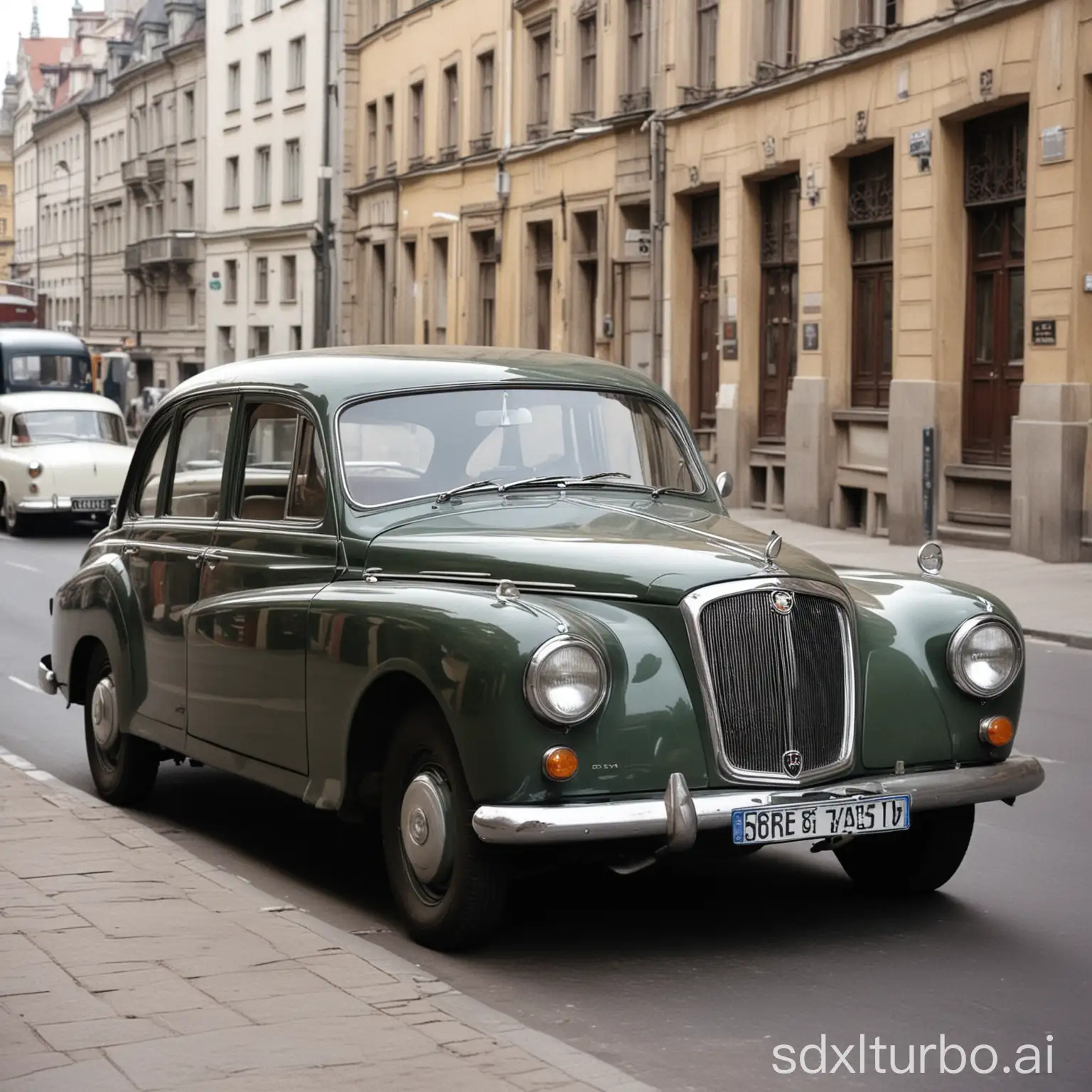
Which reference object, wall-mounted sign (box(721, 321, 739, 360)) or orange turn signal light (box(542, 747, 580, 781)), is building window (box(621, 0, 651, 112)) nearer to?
wall-mounted sign (box(721, 321, 739, 360))

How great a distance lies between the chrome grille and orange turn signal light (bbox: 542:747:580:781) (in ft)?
1.49

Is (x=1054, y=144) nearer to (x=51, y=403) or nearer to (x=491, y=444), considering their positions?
(x=51, y=403)

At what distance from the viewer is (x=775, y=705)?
600 cm

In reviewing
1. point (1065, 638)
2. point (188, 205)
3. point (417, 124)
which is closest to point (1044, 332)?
point (1065, 638)

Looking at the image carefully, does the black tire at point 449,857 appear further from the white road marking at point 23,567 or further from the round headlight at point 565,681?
the white road marking at point 23,567

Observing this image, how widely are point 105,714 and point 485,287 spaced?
3397 cm

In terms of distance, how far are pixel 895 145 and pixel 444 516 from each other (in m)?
18.8

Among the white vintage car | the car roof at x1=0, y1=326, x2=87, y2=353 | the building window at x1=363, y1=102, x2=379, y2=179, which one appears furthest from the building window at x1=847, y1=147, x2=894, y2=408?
the building window at x1=363, y1=102, x2=379, y2=179

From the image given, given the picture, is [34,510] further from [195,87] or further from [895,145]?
[195,87]

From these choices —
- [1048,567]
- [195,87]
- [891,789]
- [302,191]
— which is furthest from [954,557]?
[195,87]

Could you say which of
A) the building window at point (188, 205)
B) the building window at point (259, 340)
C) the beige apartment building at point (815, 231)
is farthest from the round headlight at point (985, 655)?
the building window at point (188, 205)

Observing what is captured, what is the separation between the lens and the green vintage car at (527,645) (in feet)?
19.1

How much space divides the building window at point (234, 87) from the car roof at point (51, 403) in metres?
36.2

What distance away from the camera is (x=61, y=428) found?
2755 cm
